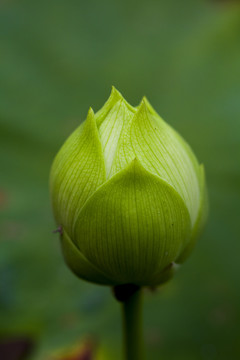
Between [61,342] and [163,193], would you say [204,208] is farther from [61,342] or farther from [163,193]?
[61,342]

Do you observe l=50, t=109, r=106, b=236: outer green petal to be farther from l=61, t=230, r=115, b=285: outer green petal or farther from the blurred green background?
the blurred green background

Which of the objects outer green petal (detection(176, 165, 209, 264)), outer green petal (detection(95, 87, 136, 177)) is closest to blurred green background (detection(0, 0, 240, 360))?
outer green petal (detection(176, 165, 209, 264))

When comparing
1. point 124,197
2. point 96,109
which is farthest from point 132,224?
point 96,109

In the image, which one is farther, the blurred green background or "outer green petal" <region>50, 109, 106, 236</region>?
the blurred green background

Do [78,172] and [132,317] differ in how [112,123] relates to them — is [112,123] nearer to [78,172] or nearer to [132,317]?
[78,172]

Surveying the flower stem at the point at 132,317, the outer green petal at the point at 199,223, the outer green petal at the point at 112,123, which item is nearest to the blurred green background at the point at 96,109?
the flower stem at the point at 132,317

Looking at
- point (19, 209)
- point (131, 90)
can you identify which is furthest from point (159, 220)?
point (131, 90)
